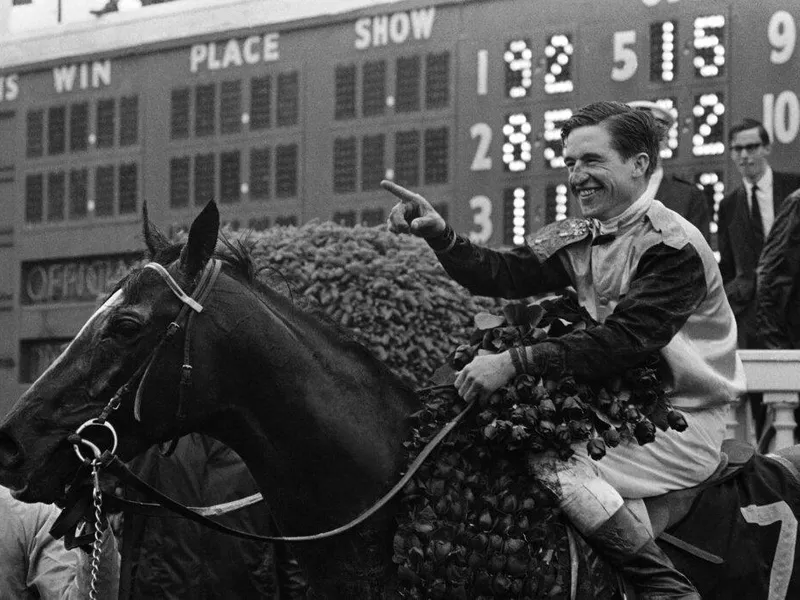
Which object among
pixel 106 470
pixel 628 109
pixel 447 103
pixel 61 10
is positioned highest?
pixel 61 10

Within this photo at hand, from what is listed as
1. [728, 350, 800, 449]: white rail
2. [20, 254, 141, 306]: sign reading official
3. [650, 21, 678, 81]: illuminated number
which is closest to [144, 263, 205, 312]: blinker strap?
[728, 350, 800, 449]: white rail

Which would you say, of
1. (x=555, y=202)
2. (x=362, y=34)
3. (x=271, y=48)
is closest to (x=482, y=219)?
(x=555, y=202)

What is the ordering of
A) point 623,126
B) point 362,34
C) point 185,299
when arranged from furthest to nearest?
point 362,34, point 623,126, point 185,299

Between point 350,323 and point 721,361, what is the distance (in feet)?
13.0

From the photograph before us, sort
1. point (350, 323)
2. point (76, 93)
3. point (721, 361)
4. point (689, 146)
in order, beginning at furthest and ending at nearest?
1. point (76, 93)
2. point (689, 146)
3. point (350, 323)
4. point (721, 361)

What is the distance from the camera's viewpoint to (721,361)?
372 centimetres

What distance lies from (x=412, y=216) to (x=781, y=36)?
6.91 m

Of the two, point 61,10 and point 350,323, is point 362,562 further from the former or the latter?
Result: point 61,10

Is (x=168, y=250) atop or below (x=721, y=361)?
atop

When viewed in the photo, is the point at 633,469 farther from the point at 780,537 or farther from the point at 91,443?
the point at 91,443

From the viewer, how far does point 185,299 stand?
3430 mm

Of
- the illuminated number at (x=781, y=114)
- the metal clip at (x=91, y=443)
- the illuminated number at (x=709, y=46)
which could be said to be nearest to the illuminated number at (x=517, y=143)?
the illuminated number at (x=709, y=46)

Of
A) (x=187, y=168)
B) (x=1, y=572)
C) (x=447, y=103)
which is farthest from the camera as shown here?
(x=187, y=168)

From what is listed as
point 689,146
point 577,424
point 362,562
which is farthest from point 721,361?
point 689,146
